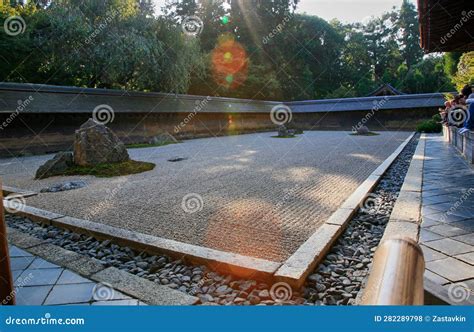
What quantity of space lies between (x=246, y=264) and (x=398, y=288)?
1.73 meters

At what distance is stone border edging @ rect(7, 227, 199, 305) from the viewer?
2.14 m

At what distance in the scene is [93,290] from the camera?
7.39 feet

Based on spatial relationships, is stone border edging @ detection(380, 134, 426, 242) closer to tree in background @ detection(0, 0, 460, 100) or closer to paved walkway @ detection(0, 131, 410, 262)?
paved walkway @ detection(0, 131, 410, 262)

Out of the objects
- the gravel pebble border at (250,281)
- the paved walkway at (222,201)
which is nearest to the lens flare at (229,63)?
the paved walkway at (222,201)

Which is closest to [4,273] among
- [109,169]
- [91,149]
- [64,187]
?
[64,187]

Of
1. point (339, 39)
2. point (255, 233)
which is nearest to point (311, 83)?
point (339, 39)

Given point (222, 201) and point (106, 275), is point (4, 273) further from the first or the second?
point (222, 201)

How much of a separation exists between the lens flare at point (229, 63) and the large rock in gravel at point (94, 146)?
785 inches

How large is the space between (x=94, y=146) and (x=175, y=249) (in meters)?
6.04

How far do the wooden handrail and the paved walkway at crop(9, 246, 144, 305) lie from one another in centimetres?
172

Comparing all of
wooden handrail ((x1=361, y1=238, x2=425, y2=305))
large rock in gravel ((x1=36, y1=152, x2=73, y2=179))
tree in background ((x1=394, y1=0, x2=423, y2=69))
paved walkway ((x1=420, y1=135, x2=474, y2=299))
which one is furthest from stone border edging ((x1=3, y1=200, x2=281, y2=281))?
tree in background ((x1=394, y1=0, x2=423, y2=69))

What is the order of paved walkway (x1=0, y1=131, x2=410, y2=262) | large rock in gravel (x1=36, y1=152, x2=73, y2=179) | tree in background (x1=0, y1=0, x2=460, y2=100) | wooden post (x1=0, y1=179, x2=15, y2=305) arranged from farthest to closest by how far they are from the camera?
1. tree in background (x1=0, y1=0, x2=460, y2=100)
2. large rock in gravel (x1=36, y1=152, x2=73, y2=179)
3. paved walkway (x1=0, y1=131, x2=410, y2=262)
4. wooden post (x1=0, y1=179, x2=15, y2=305)

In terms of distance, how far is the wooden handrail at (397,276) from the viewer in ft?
2.85

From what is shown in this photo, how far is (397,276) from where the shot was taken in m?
0.92
